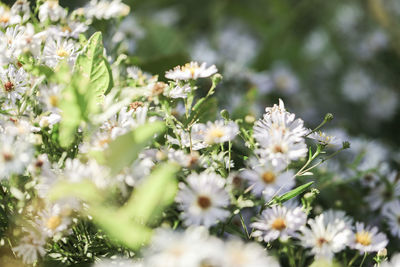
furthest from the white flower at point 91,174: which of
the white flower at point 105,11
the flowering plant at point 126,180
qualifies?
the white flower at point 105,11

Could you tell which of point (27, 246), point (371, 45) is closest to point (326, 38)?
point (371, 45)

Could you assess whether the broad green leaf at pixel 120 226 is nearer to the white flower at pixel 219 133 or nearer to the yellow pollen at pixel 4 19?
the white flower at pixel 219 133

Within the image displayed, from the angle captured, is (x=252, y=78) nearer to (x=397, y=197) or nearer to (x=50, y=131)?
(x=397, y=197)

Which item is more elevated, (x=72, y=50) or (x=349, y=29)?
(x=349, y=29)

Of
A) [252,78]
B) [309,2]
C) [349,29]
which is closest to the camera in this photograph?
[252,78]

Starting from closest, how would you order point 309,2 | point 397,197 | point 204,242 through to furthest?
point 204,242 < point 397,197 < point 309,2

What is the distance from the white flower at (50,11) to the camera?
40 cm

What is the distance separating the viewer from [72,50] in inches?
14.8

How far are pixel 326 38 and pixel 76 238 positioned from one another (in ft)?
3.78

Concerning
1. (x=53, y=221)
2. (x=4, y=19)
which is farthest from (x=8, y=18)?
(x=53, y=221)

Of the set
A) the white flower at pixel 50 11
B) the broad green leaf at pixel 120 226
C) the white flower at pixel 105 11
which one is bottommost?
the broad green leaf at pixel 120 226

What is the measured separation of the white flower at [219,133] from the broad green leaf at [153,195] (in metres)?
0.06

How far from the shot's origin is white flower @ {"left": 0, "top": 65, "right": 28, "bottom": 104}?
345mm

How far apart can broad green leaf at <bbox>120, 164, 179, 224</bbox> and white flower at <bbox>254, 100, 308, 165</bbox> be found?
6 centimetres
